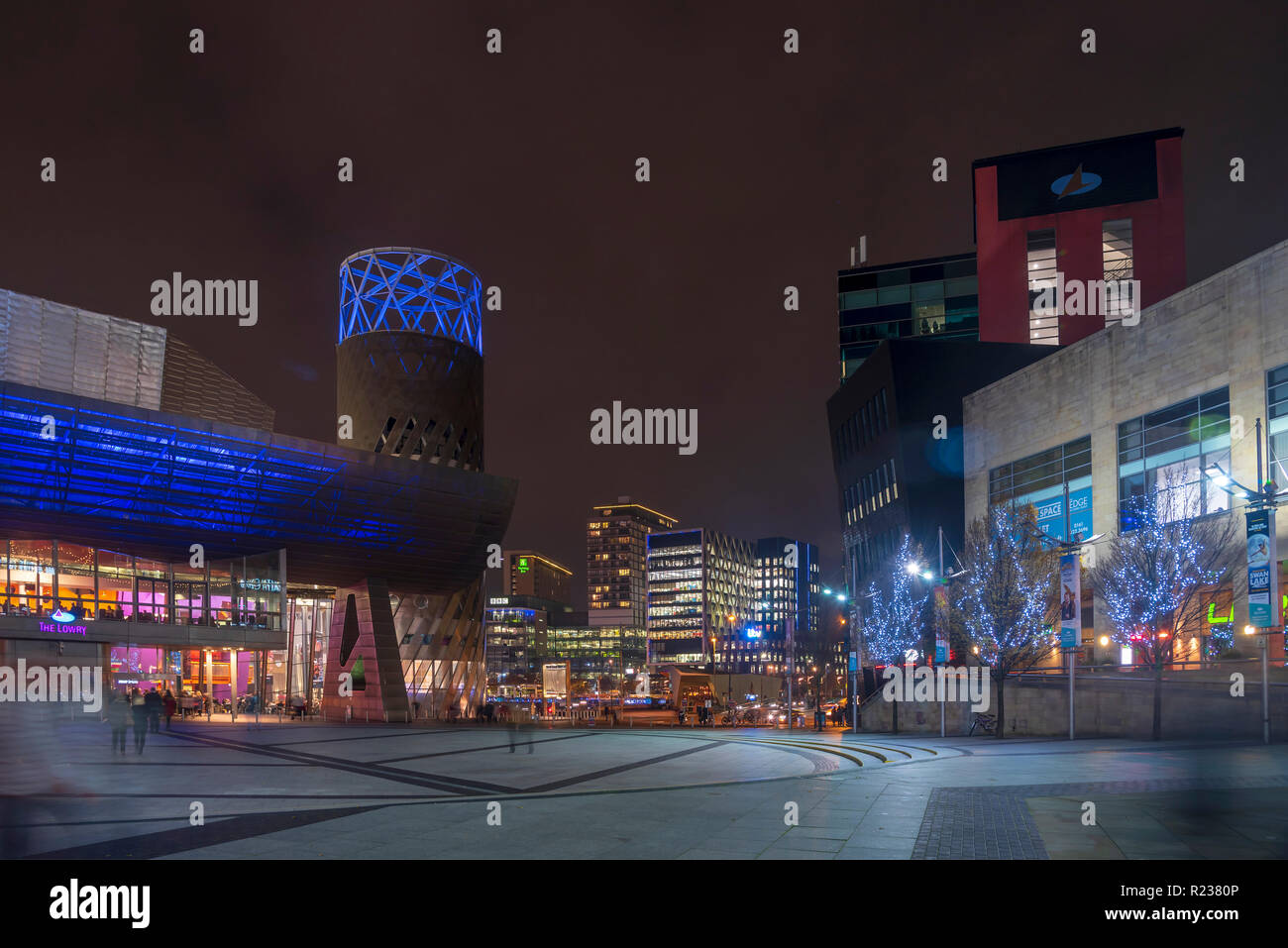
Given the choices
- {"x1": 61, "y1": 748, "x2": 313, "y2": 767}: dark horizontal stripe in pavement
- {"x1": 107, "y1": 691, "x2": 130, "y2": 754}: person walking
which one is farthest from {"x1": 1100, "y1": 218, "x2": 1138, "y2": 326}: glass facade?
{"x1": 107, "y1": 691, "x2": 130, "y2": 754}: person walking

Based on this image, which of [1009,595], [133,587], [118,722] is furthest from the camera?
[133,587]

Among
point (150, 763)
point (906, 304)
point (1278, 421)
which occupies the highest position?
point (906, 304)

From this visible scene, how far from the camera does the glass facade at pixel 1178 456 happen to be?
139 feet

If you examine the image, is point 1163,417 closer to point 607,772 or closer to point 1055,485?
point 1055,485

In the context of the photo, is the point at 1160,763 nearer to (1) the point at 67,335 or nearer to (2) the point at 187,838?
(2) the point at 187,838

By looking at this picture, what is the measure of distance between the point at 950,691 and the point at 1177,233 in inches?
2349

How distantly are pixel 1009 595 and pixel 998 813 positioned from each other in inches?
1065

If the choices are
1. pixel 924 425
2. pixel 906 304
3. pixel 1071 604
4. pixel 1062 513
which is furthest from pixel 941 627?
pixel 906 304

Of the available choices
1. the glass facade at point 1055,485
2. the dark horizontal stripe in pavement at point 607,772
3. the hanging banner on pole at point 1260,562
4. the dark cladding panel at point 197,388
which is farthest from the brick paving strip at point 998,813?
the dark cladding panel at point 197,388

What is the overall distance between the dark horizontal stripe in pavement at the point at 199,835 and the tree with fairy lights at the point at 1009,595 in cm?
2909

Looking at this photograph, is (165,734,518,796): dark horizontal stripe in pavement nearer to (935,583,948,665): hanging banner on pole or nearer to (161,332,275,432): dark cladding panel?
(935,583,948,665): hanging banner on pole

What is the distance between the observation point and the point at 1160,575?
34031mm

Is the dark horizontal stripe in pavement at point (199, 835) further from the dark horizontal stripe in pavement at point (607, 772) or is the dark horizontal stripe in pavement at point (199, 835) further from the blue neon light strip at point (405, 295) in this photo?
the blue neon light strip at point (405, 295)
